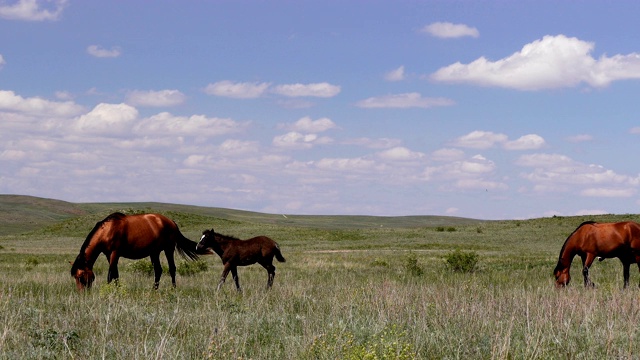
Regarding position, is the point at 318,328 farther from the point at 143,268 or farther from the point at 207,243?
the point at 143,268

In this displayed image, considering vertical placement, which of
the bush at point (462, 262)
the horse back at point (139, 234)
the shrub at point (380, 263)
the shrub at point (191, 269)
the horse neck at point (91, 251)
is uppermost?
the horse back at point (139, 234)

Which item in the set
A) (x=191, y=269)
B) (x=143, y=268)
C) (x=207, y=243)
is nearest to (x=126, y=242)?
(x=207, y=243)

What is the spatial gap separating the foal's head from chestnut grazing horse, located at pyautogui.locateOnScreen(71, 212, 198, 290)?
0.32 meters

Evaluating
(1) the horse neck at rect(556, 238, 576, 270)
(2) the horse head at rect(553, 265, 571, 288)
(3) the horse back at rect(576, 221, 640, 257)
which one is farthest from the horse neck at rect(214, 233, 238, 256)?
(3) the horse back at rect(576, 221, 640, 257)

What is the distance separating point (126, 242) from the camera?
16109 mm

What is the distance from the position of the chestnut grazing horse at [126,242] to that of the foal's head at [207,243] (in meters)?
0.32

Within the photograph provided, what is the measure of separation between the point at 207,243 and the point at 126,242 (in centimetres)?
249

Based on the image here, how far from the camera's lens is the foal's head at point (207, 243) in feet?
58.4

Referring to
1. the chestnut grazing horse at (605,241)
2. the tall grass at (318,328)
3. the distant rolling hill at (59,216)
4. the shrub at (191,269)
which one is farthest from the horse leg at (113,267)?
the distant rolling hill at (59,216)

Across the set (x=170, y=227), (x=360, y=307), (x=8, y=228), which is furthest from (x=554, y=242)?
(x=8, y=228)

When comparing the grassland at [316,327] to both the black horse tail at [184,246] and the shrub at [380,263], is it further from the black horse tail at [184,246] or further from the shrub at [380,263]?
the shrub at [380,263]

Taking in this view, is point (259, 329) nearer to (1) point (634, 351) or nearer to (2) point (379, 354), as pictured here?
(2) point (379, 354)

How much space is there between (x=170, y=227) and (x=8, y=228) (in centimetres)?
9569

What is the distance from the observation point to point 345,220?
564 ft
